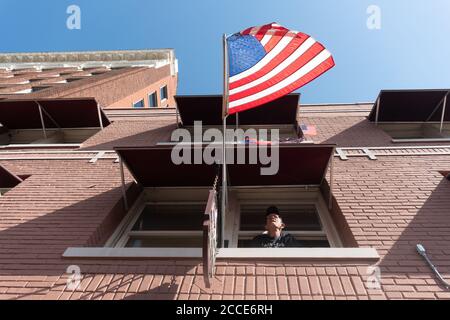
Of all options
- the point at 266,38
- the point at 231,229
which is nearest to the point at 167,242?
the point at 231,229

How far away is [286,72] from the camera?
16.0 feet

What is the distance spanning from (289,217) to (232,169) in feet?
4.45

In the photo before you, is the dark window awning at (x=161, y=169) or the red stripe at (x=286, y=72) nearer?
the red stripe at (x=286, y=72)

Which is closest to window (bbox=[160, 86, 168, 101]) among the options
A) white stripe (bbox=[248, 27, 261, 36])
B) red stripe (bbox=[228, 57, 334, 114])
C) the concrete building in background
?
the concrete building in background

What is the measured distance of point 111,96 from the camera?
1659 centimetres

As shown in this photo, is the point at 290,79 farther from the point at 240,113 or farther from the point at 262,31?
the point at 240,113

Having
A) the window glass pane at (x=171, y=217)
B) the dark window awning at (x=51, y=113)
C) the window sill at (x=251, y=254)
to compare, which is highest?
the dark window awning at (x=51, y=113)

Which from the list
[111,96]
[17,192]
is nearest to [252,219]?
[17,192]

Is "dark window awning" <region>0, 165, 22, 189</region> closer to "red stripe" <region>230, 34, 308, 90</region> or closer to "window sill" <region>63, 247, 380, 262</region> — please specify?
"window sill" <region>63, 247, 380, 262</region>

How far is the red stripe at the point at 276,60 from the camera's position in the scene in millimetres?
4746

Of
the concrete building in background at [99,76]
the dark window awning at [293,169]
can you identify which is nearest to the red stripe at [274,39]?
the dark window awning at [293,169]

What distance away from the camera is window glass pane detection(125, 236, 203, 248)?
497cm

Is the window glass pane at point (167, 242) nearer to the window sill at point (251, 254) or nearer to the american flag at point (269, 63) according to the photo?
the window sill at point (251, 254)
